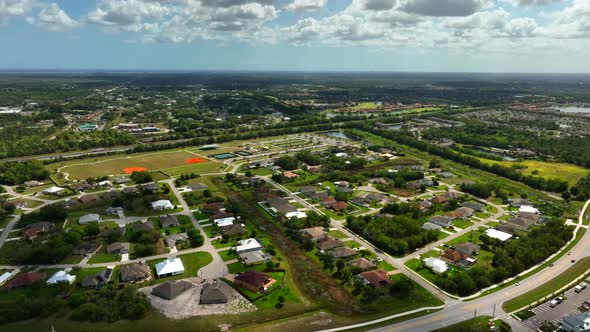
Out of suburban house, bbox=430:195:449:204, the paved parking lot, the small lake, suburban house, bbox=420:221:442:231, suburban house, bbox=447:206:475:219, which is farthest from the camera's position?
the small lake

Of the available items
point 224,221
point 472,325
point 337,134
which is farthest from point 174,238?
point 337,134

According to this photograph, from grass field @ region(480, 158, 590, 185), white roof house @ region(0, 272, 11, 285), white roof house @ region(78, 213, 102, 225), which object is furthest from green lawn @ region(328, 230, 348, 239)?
grass field @ region(480, 158, 590, 185)

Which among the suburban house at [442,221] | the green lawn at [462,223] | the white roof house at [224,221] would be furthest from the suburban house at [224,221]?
the green lawn at [462,223]

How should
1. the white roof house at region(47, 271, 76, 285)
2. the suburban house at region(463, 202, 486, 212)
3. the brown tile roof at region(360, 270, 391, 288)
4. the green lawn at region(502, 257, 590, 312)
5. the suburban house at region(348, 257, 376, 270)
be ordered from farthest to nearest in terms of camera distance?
the suburban house at region(463, 202, 486, 212) < the suburban house at region(348, 257, 376, 270) < the brown tile roof at region(360, 270, 391, 288) < the white roof house at region(47, 271, 76, 285) < the green lawn at region(502, 257, 590, 312)

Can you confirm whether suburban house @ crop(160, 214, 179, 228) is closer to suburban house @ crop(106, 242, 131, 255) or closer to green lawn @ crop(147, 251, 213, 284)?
suburban house @ crop(106, 242, 131, 255)

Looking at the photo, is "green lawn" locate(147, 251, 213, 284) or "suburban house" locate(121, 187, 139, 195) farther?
"suburban house" locate(121, 187, 139, 195)

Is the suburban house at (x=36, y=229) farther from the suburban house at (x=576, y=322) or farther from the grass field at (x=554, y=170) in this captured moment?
the grass field at (x=554, y=170)
